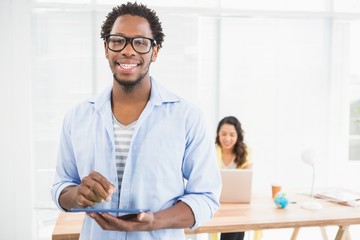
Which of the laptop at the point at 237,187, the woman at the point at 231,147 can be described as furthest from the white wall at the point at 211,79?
the laptop at the point at 237,187

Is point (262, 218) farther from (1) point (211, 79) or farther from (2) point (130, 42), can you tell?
(1) point (211, 79)

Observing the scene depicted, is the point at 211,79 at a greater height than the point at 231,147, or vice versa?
the point at 211,79

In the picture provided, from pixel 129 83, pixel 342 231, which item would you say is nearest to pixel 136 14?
pixel 129 83

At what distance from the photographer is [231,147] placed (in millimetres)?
3381

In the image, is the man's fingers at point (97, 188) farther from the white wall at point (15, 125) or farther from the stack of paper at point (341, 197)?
the white wall at point (15, 125)

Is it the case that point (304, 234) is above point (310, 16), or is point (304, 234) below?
below

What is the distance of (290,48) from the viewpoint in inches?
169

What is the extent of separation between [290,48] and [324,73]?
0.50 meters

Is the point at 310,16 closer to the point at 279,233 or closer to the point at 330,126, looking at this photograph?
the point at 330,126

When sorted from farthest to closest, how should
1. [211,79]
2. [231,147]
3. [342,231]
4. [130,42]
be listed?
[211,79], [231,147], [342,231], [130,42]

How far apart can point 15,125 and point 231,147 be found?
2.04 metres

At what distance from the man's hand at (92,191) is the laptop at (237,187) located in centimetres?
164

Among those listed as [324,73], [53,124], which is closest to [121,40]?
[53,124]

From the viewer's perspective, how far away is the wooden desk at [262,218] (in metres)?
2.18
